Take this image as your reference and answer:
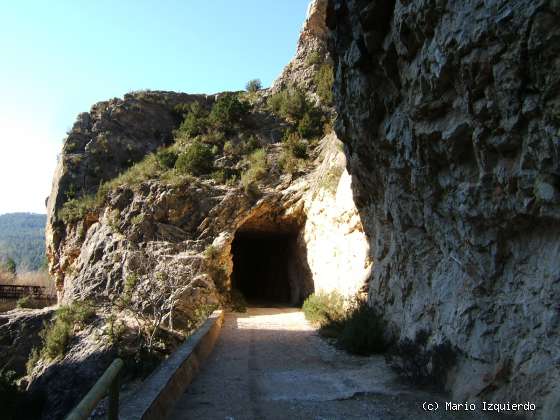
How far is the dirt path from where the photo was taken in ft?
15.8

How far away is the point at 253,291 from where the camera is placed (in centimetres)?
2442

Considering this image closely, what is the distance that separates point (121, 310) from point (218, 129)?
10.8 meters

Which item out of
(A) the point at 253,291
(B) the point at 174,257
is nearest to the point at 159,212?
(B) the point at 174,257

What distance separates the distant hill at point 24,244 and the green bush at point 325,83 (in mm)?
91647

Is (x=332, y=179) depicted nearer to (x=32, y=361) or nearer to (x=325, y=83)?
(x=325, y=83)

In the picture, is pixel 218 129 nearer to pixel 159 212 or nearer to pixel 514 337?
pixel 159 212

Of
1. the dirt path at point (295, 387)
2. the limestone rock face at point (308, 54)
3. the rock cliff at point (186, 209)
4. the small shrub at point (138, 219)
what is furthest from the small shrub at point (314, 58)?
the dirt path at point (295, 387)

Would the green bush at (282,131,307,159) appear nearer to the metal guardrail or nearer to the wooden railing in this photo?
the wooden railing

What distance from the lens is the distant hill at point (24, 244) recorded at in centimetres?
11303

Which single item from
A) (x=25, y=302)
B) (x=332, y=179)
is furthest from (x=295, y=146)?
(x=25, y=302)

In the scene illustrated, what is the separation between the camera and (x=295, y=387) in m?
5.95

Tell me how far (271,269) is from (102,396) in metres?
20.4

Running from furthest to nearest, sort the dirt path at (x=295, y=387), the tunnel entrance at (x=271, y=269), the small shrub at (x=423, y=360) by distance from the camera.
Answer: the tunnel entrance at (x=271, y=269)
the small shrub at (x=423, y=360)
the dirt path at (x=295, y=387)

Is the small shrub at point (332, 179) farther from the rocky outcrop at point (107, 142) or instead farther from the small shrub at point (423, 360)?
the rocky outcrop at point (107, 142)
